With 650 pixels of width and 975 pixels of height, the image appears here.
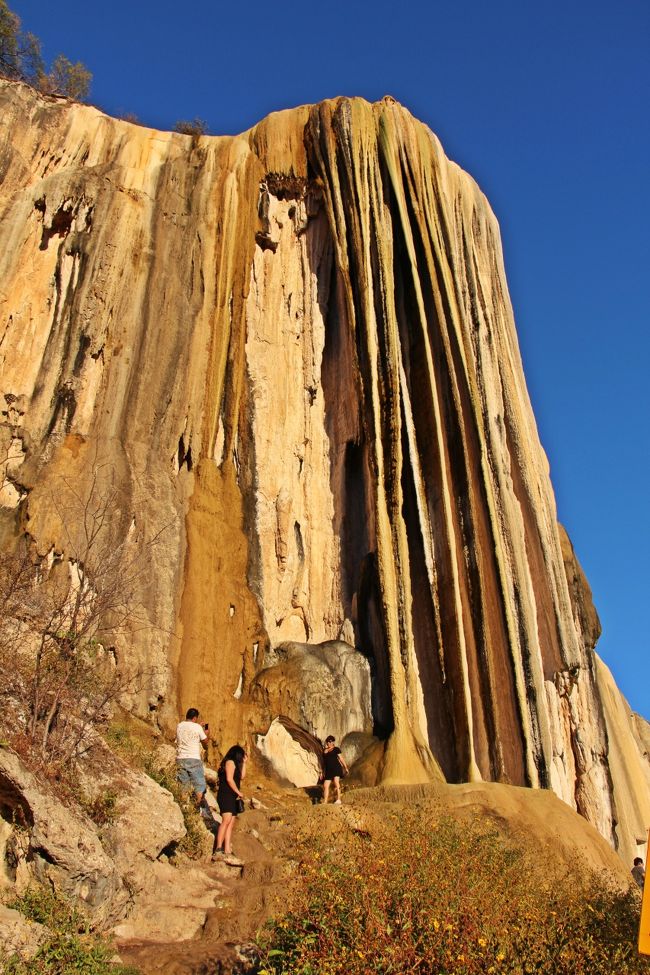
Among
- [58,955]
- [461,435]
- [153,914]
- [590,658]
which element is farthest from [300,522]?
[58,955]

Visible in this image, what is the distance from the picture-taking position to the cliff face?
13.3 metres

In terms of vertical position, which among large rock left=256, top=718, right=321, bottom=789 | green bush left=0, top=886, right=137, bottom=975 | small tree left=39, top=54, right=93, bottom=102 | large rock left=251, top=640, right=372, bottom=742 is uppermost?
small tree left=39, top=54, right=93, bottom=102

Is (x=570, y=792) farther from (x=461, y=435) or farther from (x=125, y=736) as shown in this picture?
(x=125, y=736)

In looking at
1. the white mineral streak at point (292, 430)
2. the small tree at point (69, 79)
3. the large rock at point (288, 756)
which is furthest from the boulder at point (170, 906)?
the small tree at point (69, 79)

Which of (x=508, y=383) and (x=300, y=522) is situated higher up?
(x=508, y=383)

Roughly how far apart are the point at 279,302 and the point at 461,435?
5.15 m

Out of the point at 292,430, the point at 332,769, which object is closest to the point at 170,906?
the point at 332,769

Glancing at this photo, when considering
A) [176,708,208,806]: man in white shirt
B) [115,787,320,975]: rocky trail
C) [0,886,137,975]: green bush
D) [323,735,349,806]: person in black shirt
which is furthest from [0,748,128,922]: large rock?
[323,735,349,806]: person in black shirt

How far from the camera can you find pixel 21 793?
19.7 feet

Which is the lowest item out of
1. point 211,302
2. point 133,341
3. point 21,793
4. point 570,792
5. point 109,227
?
point 21,793

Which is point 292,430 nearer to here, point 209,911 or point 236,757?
point 236,757

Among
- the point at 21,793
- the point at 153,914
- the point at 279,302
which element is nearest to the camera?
the point at 21,793

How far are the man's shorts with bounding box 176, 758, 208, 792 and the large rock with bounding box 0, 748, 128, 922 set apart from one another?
7.33ft

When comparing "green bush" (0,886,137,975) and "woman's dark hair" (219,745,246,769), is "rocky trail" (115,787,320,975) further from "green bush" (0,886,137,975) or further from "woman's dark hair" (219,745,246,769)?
"woman's dark hair" (219,745,246,769)
